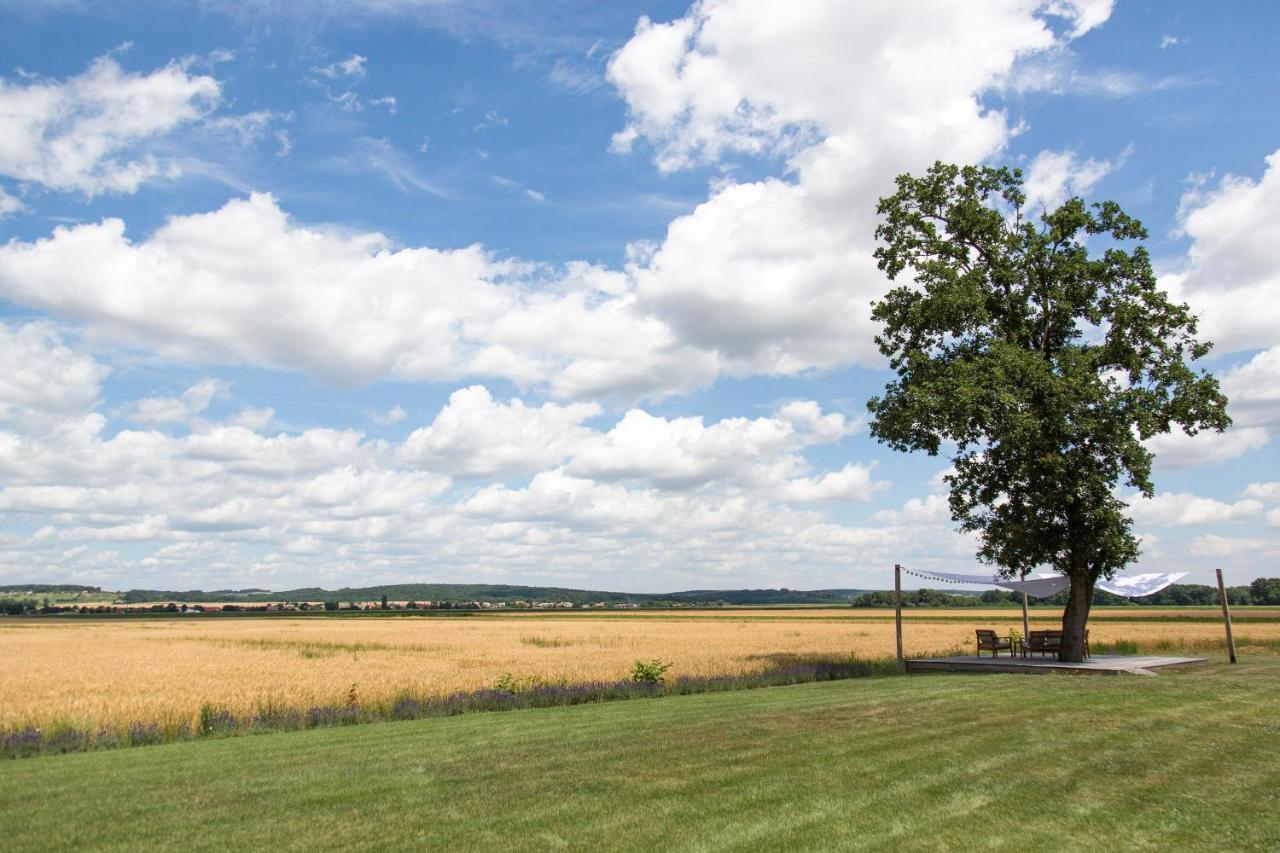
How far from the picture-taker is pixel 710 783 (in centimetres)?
927

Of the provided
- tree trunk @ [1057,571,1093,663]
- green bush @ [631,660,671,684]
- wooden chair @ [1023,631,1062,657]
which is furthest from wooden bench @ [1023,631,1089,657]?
green bush @ [631,660,671,684]

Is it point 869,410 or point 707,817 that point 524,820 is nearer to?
point 707,817

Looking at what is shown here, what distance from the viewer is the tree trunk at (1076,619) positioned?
2523 centimetres

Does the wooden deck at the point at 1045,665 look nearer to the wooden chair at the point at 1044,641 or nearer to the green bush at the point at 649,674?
the wooden chair at the point at 1044,641

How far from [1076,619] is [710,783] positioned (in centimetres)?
2076

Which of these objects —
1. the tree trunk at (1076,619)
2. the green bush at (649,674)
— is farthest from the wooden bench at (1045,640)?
the green bush at (649,674)

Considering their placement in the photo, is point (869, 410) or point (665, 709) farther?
point (869, 410)

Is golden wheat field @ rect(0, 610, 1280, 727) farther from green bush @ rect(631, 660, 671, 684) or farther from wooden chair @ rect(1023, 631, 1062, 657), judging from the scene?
wooden chair @ rect(1023, 631, 1062, 657)

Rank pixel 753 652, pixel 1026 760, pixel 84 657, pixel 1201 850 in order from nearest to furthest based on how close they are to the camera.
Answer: pixel 1201 850 → pixel 1026 760 → pixel 753 652 → pixel 84 657

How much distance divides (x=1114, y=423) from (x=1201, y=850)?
19.4 meters

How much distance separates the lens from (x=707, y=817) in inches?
312

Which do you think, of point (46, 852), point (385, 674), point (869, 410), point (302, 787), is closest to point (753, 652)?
point (869, 410)

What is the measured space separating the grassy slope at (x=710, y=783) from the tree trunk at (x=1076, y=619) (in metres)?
10.6

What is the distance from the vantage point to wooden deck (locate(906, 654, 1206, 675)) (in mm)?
22625
